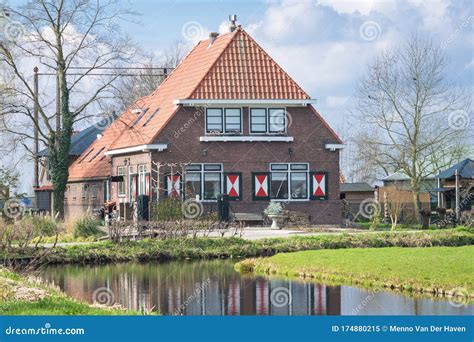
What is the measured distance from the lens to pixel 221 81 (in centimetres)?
3888

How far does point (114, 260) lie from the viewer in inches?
1027

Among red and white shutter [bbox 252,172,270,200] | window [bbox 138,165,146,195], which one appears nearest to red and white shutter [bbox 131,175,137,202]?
window [bbox 138,165,146,195]

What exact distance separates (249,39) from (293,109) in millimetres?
3691

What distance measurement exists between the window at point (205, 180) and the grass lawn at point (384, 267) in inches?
516

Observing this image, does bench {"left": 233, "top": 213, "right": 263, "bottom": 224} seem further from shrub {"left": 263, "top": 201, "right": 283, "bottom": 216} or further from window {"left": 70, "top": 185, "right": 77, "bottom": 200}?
window {"left": 70, "top": 185, "right": 77, "bottom": 200}

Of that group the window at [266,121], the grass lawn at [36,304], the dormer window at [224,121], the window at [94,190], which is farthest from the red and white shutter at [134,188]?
the grass lawn at [36,304]

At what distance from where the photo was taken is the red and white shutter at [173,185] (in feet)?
123

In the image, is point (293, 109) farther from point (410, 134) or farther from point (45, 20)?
point (45, 20)

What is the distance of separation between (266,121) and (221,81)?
2.37 meters

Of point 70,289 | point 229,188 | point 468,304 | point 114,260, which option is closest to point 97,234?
point 114,260

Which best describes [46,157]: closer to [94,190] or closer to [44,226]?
[94,190]

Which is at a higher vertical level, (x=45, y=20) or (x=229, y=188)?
(x=45, y=20)

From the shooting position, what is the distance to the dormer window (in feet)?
126

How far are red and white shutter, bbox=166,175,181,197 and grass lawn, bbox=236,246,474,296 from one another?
12813 mm
